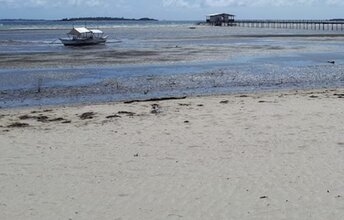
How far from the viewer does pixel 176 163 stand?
29.4 ft

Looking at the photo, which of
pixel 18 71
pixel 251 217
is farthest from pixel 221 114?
pixel 18 71

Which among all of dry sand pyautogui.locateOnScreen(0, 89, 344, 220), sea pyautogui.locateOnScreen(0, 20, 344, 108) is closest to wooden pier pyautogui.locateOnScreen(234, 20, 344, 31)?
A: sea pyautogui.locateOnScreen(0, 20, 344, 108)

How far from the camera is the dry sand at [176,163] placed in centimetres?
680

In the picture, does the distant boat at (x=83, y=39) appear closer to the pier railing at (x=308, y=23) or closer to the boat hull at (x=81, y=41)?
the boat hull at (x=81, y=41)

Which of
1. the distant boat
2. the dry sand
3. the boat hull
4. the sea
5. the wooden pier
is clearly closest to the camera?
the dry sand

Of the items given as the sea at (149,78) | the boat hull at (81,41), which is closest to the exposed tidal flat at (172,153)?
the sea at (149,78)

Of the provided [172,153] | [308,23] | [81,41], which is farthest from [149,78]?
Answer: [308,23]

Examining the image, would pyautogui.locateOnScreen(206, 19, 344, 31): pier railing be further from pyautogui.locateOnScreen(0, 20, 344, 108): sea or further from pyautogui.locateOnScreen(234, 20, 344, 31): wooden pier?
pyautogui.locateOnScreen(0, 20, 344, 108): sea

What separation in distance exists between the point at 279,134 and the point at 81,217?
5.89 meters

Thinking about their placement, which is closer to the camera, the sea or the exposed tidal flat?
the exposed tidal flat

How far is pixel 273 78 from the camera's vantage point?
23.7m

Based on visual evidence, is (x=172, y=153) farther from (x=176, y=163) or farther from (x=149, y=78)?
(x=149, y=78)

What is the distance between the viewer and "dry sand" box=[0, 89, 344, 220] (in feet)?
22.3

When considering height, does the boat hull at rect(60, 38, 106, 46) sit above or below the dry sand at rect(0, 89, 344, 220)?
above
